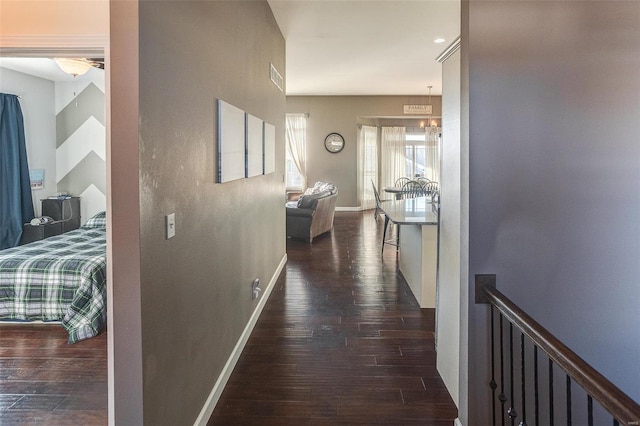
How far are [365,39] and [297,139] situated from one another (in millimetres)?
5374

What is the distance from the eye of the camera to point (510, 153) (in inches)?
75.2

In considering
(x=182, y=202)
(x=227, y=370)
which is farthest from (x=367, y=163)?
(x=182, y=202)

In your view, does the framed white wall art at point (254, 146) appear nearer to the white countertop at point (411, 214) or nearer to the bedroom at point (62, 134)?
the white countertop at point (411, 214)

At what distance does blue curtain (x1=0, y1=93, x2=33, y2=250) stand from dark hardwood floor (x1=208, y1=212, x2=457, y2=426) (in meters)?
3.99

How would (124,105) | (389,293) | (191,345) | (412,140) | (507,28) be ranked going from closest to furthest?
(124,105) < (507,28) < (191,345) < (389,293) < (412,140)

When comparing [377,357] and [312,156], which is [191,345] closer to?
[377,357]

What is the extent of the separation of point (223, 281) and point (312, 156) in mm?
8447

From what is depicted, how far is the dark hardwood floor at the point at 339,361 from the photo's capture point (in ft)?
7.57

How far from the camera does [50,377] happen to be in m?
2.70

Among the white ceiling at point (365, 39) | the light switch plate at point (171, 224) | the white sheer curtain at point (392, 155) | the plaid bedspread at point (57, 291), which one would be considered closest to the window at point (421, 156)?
the white sheer curtain at point (392, 155)

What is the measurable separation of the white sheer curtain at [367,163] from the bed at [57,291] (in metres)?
8.17

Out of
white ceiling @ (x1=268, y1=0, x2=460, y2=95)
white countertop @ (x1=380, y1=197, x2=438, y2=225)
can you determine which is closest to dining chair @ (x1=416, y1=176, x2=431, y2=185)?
white ceiling @ (x1=268, y1=0, x2=460, y2=95)

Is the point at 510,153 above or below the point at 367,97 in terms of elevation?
below

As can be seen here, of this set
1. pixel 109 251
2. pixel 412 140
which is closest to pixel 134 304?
pixel 109 251
